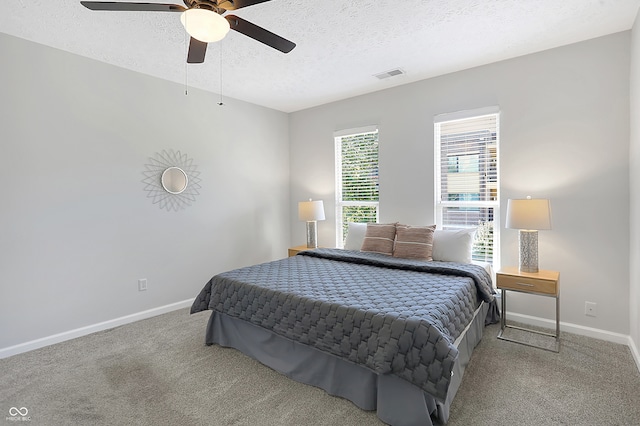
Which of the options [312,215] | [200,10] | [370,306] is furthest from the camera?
[312,215]

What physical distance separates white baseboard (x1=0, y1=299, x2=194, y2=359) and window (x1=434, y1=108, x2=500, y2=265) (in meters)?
3.38

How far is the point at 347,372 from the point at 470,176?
2.62m

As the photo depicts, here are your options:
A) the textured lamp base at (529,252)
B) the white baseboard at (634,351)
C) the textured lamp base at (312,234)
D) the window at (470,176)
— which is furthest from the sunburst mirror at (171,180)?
the white baseboard at (634,351)

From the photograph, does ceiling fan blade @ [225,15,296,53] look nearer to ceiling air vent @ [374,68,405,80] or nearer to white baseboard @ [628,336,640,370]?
ceiling air vent @ [374,68,405,80]

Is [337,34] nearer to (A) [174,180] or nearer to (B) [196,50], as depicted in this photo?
(B) [196,50]

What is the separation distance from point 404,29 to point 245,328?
2.84m

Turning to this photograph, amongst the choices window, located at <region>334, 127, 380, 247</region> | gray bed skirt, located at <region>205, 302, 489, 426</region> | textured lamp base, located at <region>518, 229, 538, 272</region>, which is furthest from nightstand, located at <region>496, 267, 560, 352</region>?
window, located at <region>334, 127, 380, 247</region>

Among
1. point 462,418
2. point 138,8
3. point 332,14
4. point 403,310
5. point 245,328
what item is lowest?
point 462,418

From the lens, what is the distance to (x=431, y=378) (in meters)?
1.64

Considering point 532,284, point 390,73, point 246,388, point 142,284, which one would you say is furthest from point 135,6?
point 532,284

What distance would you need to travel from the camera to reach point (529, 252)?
2.92 metres

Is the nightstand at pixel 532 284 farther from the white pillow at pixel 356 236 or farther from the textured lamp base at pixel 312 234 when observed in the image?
the textured lamp base at pixel 312 234

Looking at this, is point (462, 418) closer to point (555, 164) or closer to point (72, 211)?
point (555, 164)

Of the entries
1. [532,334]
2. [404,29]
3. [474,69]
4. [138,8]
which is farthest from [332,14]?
[532,334]
